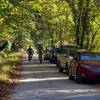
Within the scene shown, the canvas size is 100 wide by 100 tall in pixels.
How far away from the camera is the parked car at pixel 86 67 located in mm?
22609

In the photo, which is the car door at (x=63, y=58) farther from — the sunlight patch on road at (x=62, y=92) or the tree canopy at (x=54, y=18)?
the sunlight patch on road at (x=62, y=92)

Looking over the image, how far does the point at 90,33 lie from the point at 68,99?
33830 millimetres

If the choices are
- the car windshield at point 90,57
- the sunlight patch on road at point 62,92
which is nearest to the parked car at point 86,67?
the car windshield at point 90,57

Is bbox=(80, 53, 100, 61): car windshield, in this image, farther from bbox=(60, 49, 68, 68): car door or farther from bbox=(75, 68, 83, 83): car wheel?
bbox=(60, 49, 68, 68): car door

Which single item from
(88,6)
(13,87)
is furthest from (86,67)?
(88,6)

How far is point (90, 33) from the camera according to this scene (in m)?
49.8

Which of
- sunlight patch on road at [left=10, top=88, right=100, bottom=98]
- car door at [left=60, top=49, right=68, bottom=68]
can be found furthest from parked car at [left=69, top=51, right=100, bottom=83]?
car door at [left=60, top=49, right=68, bottom=68]

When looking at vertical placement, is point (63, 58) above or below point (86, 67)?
below

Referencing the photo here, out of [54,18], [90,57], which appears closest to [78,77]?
[90,57]

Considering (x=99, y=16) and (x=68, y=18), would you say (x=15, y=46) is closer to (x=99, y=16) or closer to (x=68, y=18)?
(x=68, y=18)

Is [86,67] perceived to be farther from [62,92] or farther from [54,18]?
[54,18]

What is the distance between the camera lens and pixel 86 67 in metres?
23.0

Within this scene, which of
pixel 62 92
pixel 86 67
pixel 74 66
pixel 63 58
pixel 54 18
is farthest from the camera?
pixel 54 18

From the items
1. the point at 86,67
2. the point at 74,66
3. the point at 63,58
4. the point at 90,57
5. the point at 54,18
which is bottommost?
the point at 63,58
